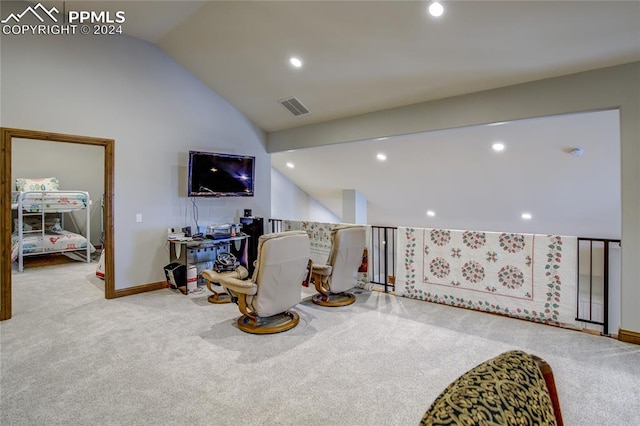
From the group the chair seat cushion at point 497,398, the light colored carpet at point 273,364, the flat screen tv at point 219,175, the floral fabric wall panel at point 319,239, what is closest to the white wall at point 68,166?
the flat screen tv at point 219,175

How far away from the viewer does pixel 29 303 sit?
433 cm

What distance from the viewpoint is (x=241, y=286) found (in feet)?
10.6

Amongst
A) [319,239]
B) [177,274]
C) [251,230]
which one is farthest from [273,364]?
[251,230]

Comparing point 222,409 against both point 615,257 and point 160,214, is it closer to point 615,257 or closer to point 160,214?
point 160,214

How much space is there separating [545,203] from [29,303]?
803 cm

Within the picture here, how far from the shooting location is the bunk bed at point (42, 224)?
253 inches

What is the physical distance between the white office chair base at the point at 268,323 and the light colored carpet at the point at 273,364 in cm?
8

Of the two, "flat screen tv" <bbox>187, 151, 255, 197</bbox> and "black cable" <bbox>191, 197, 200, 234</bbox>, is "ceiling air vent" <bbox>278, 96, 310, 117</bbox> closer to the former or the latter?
"flat screen tv" <bbox>187, 151, 255, 197</bbox>

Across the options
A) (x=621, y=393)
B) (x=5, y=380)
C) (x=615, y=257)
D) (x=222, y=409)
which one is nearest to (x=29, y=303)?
(x=5, y=380)

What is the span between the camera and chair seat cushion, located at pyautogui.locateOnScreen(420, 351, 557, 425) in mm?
745

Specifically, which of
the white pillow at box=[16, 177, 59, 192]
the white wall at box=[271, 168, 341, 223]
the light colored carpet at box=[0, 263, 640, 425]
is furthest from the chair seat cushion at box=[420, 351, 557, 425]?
the white pillow at box=[16, 177, 59, 192]

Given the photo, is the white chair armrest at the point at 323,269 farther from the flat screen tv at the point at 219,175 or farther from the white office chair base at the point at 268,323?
the flat screen tv at the point at 219,175

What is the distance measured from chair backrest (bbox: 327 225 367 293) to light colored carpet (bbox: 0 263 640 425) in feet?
1.13

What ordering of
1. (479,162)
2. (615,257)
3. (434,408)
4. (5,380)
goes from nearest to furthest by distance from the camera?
(434,408) < (5,380) < (479,162) < (615,257)
